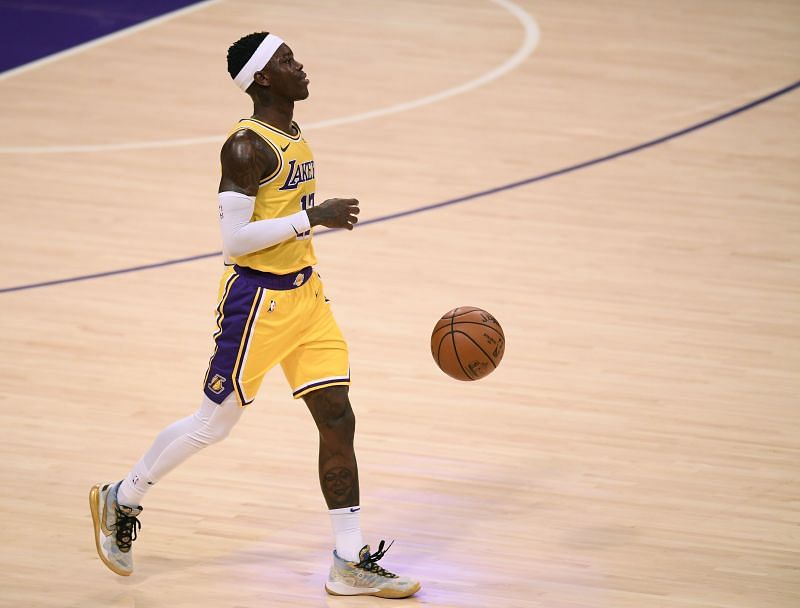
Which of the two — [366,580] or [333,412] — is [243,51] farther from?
[366,580]

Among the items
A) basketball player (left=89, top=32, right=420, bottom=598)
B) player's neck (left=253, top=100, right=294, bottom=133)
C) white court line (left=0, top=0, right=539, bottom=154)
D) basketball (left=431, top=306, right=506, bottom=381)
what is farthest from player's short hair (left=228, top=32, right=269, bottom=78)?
white court line (left=0, top=0, right=539, bottom=154)

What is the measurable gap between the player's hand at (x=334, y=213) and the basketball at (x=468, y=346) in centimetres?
78

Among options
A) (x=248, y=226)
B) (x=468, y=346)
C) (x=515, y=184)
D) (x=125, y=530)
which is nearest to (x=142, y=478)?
(x=125, y=530)

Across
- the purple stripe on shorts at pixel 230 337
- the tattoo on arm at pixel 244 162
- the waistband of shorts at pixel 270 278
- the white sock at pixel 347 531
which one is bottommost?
the white sock at pixel 347 531

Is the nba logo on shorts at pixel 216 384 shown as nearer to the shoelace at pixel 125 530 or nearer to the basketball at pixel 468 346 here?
the shoelace at pixel 125 530

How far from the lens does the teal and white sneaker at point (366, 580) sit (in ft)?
17.9

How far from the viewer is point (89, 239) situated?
9.23m

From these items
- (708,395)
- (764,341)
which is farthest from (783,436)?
(764,341)

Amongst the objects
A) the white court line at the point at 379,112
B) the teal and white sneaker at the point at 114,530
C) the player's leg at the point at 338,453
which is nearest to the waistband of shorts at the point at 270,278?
the player's leg at the point at 338,453

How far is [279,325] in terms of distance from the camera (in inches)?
212

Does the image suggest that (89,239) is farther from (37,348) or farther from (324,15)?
(324,15)

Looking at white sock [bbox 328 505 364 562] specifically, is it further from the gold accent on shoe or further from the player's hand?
the player's hand

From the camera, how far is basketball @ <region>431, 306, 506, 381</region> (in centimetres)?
577

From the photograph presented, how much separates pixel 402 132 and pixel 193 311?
134 inches
